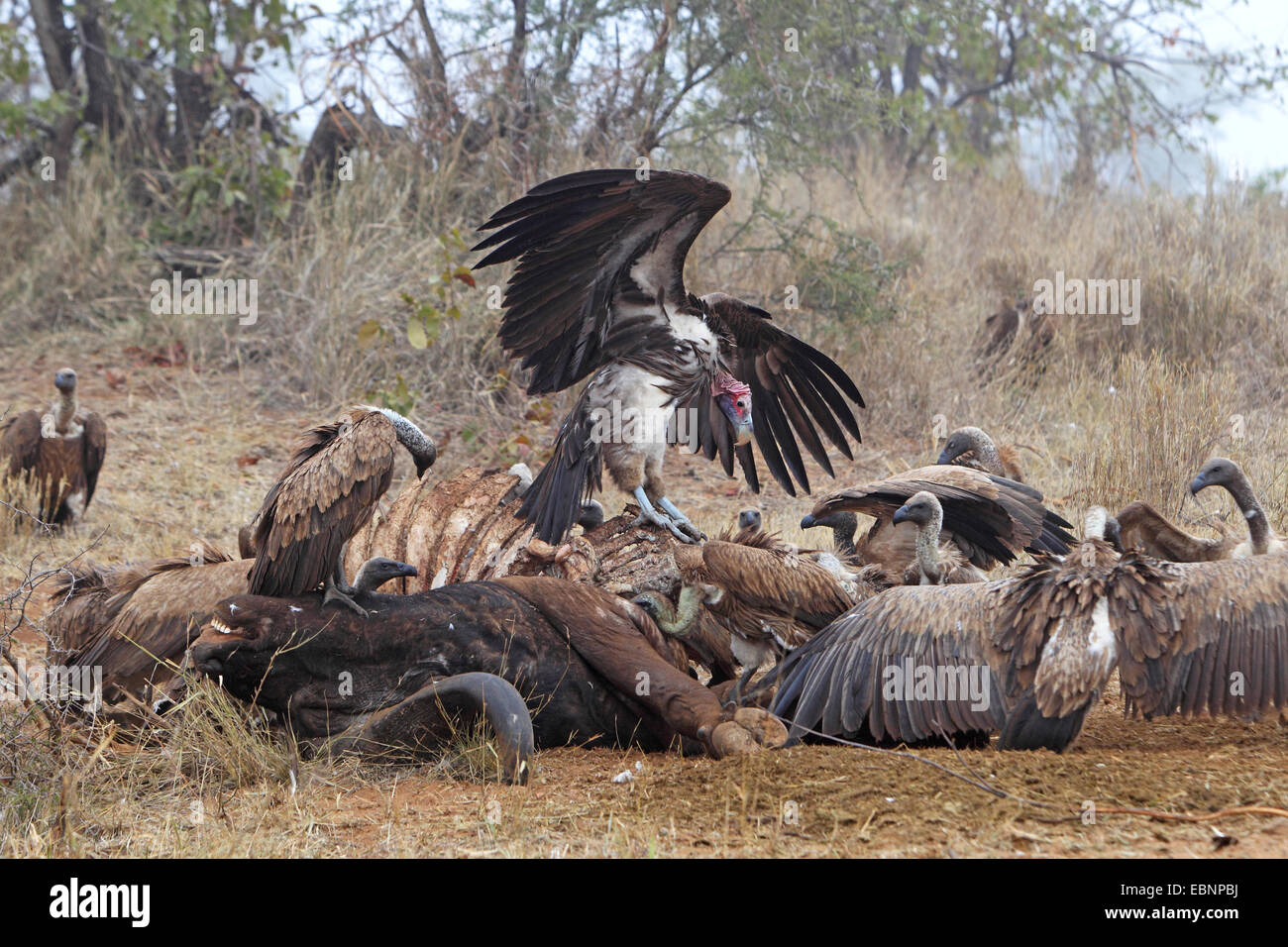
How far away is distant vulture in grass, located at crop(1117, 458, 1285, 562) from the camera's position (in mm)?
4730

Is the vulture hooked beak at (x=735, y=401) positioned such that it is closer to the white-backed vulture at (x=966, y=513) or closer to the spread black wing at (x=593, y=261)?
the spread black wing at (x=593, y=261)

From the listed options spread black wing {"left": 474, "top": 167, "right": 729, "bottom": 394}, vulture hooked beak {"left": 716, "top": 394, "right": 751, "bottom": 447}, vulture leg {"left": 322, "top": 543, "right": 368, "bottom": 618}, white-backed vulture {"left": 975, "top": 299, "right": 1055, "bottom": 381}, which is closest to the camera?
vulture leg {"left": 322, "top": 543, "right": 368, "bottom": 618}

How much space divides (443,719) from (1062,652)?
1.87 metres

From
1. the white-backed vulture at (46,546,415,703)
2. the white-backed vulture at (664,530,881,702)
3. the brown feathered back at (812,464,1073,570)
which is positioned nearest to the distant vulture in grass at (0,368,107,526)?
the white-backed vulture at (46,546,415,703)

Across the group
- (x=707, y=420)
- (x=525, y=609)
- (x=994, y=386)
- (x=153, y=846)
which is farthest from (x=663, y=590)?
(x=994, y=386)

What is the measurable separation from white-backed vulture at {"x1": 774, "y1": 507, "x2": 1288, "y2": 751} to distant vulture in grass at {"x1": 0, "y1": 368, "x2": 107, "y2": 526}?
5512 millimetres

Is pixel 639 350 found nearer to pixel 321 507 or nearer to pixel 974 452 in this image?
pixel 974 452

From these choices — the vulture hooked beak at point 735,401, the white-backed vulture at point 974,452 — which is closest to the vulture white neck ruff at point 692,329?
the vulture hooked beak at point 735,401

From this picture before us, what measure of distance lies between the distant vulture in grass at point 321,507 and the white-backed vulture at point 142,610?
24 centimetres

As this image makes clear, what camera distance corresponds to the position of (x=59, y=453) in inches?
308

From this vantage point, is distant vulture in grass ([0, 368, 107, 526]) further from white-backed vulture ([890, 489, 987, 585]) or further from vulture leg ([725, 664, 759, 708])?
white-backed vulture ([890, 489, 987, 585])

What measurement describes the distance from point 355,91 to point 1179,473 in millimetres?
7317

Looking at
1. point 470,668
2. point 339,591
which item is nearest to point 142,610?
point 339,591

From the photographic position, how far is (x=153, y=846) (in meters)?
3.16
